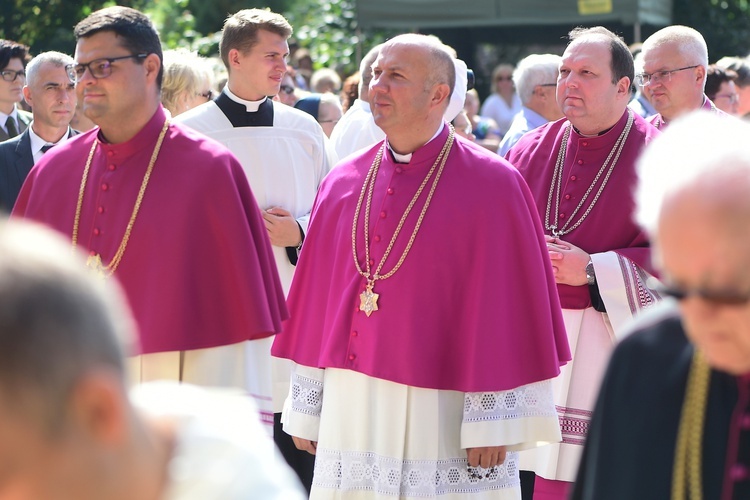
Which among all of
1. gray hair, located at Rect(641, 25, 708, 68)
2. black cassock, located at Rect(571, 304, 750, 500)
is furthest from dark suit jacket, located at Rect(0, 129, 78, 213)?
black cassock, located at Rect(571, 304, 750, 500)

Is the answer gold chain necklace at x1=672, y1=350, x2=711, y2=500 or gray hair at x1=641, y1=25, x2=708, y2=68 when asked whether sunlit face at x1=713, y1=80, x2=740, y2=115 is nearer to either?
gray hair at x1=641, y1=25, x2=708, y2=68

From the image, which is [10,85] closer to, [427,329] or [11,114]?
[11,114]

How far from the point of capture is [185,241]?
4.64m

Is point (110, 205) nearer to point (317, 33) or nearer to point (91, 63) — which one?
point (91, 63)

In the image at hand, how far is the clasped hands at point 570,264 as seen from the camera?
229 inches

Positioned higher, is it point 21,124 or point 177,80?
point 177,80

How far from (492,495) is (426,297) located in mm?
836

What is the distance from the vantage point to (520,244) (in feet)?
16.6

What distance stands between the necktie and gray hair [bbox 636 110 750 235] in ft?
23.6

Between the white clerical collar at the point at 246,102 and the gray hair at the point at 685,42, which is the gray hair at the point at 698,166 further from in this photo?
the gray hair at the point at 685,42

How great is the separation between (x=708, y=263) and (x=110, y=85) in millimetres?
2978

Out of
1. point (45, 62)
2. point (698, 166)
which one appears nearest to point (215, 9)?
point (45, 62)

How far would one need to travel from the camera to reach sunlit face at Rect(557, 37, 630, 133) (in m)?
6.13

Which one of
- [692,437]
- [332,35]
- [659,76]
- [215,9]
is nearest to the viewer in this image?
[692,437]
